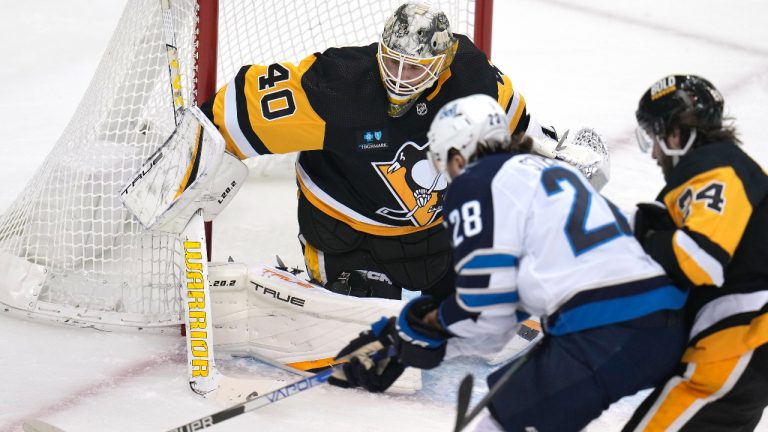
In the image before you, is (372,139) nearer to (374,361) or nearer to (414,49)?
(414,49)

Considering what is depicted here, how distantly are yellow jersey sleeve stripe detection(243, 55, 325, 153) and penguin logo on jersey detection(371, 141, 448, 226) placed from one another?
0.76 feet

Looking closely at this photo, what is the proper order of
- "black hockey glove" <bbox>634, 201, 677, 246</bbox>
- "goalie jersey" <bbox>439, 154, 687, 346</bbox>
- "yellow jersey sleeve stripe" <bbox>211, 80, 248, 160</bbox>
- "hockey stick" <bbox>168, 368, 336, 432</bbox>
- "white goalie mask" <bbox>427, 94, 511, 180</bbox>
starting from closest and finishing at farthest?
"goalie jersey" <bbox>439, 154, 687, 346</bbox> → "white goalie mask" <bbox>427, 94, 511, 180</bbox> → "black hockey glove" <bbox>634, 201, 677, 246</bbox> → "hockey stick" <bbox>168, 368, 336, 432</bbox> → "yellow jersey sleeve stripe" <bbox>211, 80, 248, 160</bbox>

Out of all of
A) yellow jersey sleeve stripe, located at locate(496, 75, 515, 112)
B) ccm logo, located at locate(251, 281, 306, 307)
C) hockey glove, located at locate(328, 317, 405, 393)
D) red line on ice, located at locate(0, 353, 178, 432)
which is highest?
yellow jersey sleeve stripe, located at locate(496, 75, 515, 112)

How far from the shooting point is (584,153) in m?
3.01

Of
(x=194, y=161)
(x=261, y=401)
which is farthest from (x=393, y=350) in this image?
(x=194, y=161)

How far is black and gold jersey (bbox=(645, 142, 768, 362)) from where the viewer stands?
73.9 inches

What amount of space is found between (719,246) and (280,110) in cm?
130

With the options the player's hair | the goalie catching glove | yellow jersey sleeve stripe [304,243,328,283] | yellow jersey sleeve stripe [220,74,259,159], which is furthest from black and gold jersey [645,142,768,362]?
yellow jersey sleeve stripe [304,243,328,283]

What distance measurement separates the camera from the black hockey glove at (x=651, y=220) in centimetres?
206

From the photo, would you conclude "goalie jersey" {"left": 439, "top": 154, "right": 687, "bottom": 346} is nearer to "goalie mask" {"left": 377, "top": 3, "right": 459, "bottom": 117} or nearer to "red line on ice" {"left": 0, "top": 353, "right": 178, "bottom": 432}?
"goalie mask" {"left": 377, "top": 3, "right": 459, "bottom": 117}

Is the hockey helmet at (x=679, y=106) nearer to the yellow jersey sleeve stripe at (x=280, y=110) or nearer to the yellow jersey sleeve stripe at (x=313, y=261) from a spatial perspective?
the yellow jersey sleeve stripe at (x=280, y=110)

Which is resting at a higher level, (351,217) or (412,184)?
(412,184)

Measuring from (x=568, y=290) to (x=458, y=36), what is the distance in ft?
4.20

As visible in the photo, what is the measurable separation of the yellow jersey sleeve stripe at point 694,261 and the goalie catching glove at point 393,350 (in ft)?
1.51
